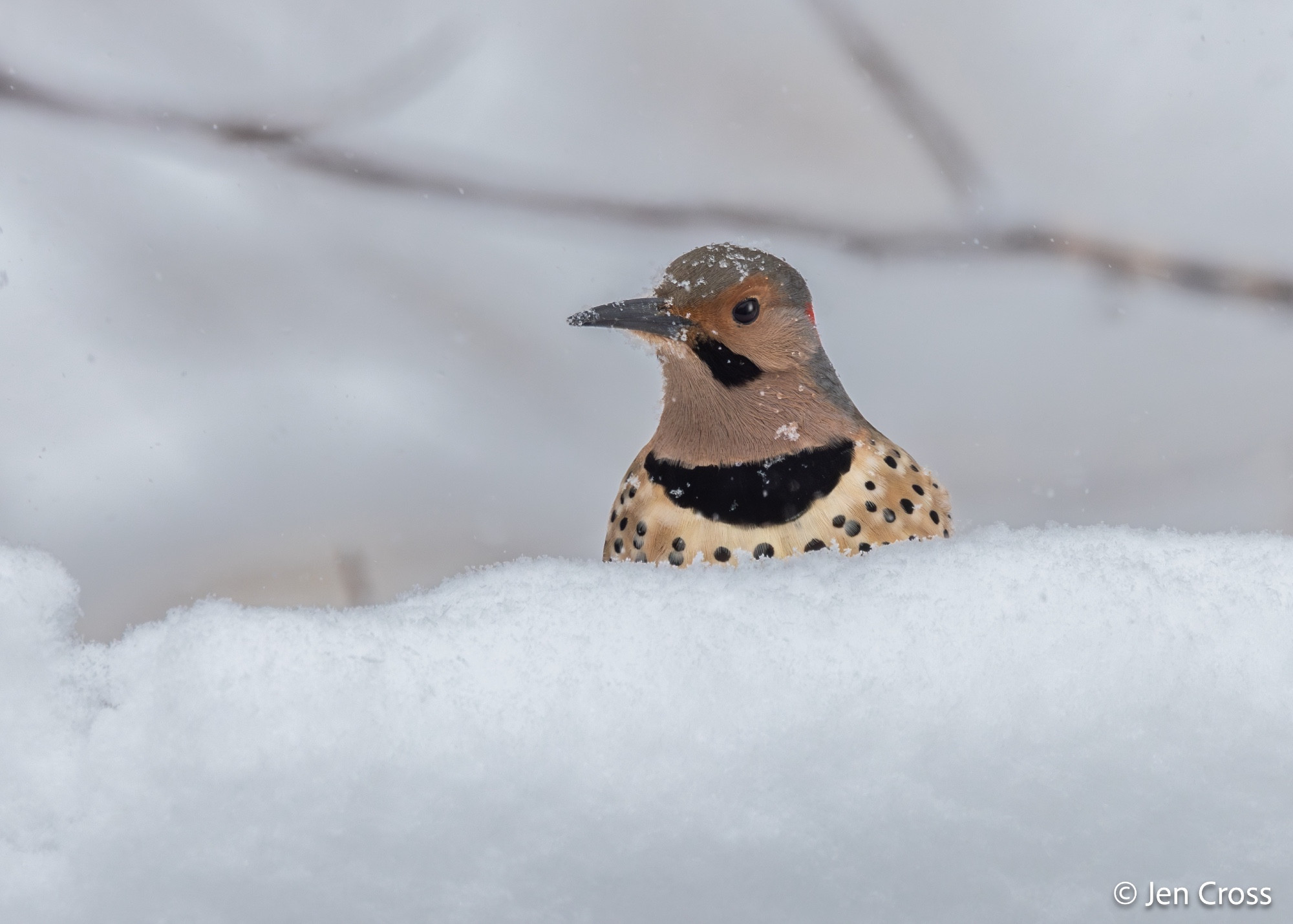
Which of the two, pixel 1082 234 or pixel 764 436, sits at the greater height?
pixel 1082 234

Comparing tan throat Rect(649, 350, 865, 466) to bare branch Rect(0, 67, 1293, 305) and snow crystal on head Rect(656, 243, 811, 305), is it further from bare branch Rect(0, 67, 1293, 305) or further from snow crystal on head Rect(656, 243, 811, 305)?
bare branch Rect(0, 67, 1293, 305)

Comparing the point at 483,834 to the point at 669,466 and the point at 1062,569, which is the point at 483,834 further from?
the point at 669,466

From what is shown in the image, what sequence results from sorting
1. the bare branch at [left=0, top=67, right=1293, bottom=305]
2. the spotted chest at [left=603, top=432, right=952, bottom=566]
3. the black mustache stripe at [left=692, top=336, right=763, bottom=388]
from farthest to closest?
the bare branch at [left=0, top=67, right=1293, bottom=305] < the black mustache stripe at [left=692, top=336, right=763, bottom=388] < the spotted chest at [left=603, top=432, right=952, bottom=566]

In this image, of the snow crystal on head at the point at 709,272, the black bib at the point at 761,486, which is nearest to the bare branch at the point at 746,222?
the snow crystal on head at the point at 709,272

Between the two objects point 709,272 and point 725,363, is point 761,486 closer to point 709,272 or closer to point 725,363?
point 725,363

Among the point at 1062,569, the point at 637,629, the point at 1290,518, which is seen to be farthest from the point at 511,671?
the point at 1290,518

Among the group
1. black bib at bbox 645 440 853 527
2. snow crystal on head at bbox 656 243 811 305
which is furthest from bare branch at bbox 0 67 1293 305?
black bib at bbox 645 440 853 527
